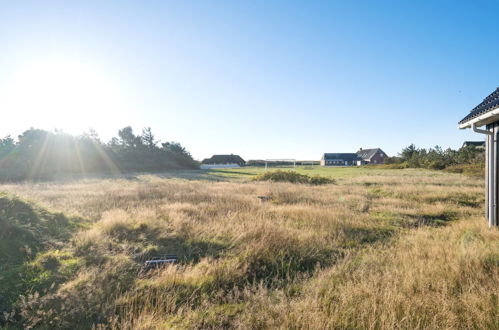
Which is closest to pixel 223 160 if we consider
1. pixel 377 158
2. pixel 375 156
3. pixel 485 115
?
pixel 375 156

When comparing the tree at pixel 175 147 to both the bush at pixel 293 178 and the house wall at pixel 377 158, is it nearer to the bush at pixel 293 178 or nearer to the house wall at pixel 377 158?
the bush at pixel 293 178

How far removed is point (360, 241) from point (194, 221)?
4.46 m

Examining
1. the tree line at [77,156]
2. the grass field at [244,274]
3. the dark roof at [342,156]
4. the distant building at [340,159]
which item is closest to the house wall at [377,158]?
the distant building at [340,159]

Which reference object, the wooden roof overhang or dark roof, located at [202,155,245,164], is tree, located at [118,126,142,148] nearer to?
dark roof, located at [202,155,245,164]

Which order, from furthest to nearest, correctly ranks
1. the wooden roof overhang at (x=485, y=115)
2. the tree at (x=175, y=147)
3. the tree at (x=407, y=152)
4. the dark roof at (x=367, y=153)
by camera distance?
1. the dark roof at (x=367, y=153)
2. the tree at (x=175, y=147)
3. the tree at (x=407, y=152)
4. the wooden roof overhang at (x=485, y=115)

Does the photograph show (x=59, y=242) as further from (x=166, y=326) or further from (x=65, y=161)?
(x=65, y=161)

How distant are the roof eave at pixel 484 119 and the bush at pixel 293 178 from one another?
15.1 metres

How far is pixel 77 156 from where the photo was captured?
149 feet

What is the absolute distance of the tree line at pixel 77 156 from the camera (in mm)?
35156

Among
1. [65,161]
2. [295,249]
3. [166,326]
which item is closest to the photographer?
[166,326]

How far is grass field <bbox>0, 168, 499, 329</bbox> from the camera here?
2.88m

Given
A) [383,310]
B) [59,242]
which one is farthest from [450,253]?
[59,242]

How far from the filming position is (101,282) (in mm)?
3691

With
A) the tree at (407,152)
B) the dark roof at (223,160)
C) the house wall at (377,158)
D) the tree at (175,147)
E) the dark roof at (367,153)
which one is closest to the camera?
the tree at (407,152)
